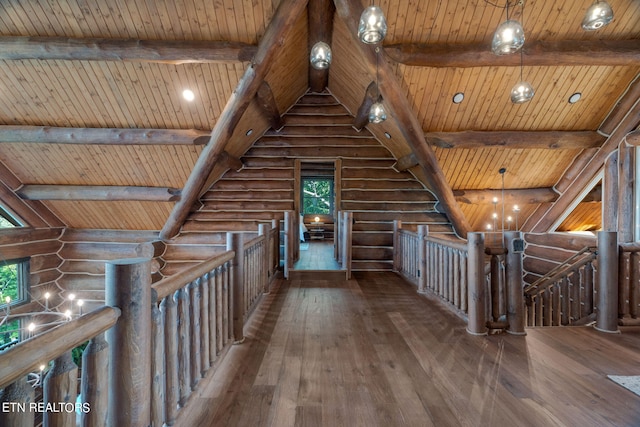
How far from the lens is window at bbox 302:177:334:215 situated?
11.2 m

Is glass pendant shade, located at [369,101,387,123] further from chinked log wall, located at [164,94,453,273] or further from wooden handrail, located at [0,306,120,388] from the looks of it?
wooden handrail, located at [0,306,120,388]

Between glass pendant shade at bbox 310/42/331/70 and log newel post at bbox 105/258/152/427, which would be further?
glass pendant shade at bbox 310/42/331/70

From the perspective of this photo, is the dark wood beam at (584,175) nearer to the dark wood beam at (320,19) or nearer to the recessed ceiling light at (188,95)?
the dark wood beam at (320,19)

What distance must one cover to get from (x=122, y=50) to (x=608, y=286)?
636 cm

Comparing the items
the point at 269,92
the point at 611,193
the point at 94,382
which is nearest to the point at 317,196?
the point at 269,92

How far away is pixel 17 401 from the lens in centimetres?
83

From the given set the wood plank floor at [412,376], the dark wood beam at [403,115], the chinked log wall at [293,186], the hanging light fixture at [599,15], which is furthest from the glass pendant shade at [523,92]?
the chinked log wall at [293,186]

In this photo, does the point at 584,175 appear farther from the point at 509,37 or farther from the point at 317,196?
the point at 317,196

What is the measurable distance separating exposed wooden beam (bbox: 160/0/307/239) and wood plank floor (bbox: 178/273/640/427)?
307 cm

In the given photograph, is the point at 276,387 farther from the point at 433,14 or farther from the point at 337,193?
the point at 337,193

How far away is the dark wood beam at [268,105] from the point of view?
507 centimetres

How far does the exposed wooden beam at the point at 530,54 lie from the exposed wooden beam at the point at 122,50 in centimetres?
219

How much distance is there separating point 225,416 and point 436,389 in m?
1.42

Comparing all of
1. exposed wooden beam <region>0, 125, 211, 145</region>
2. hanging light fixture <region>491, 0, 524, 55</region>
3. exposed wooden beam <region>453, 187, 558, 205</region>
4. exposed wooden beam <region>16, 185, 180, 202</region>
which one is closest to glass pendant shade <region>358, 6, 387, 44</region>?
hanging light fixture <region>491, 0, 524, 55</region>
